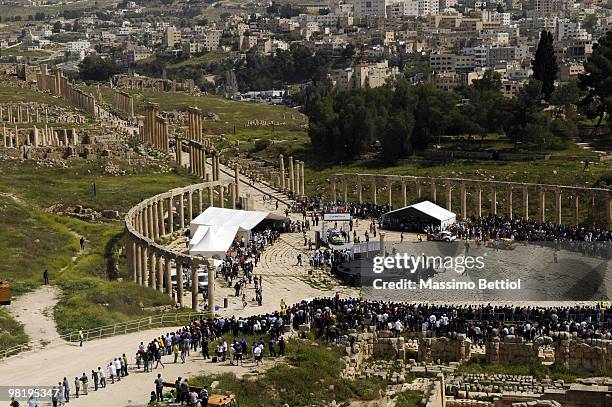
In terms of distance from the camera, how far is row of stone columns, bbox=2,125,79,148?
108 meters

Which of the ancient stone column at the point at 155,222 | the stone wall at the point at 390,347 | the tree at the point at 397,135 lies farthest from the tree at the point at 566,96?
the stone wall at the point at 390,347

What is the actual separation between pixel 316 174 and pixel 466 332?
52794 millimetres

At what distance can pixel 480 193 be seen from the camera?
76.6 metres

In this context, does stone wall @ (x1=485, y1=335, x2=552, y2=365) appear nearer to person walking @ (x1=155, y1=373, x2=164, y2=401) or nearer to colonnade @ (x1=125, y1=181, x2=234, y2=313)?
colonnade @ (x1=125, y1=181, x2=234, y2=313)

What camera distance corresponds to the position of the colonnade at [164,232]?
54812 millimetres

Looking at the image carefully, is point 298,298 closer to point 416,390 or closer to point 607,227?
point 416,390

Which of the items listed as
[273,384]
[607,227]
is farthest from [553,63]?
[273,384]

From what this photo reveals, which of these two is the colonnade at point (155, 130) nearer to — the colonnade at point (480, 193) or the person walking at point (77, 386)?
the colonnade at point (480, 193)

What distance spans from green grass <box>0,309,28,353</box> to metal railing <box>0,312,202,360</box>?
38cm

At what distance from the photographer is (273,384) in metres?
38.2

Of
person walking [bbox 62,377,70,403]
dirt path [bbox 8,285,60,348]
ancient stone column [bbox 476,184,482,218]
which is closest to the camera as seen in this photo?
person walking [bbox 62,377,70,403]

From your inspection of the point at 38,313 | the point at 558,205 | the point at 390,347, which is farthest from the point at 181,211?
the point at 390,347

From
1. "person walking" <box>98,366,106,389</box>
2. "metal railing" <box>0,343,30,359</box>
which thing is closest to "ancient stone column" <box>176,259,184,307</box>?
"metal railing" <box>0,343,30,359</box>

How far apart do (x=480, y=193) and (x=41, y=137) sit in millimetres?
49688
